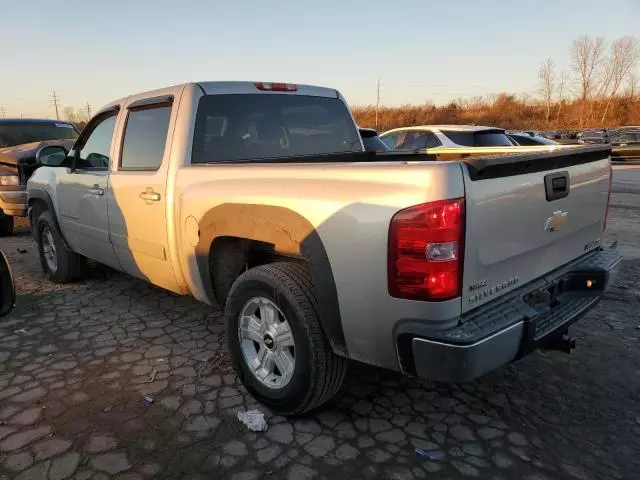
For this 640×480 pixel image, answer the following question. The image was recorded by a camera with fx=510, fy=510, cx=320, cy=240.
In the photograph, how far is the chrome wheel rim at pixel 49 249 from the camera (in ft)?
18.5

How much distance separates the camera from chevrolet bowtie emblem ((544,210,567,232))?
271cm

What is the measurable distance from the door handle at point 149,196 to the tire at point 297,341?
3.39 ft

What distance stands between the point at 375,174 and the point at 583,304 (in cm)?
166

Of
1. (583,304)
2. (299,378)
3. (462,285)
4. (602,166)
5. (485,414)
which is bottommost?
(485,414)

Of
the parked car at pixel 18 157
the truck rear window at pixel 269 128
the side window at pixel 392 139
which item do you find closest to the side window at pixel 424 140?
the side window at pixel 392 139

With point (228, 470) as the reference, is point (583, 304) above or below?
above

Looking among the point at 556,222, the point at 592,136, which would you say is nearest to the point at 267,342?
the point at 556,222

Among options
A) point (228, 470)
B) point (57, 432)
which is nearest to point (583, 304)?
point (228, 470)

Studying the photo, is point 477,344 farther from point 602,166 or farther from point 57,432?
point 57,432

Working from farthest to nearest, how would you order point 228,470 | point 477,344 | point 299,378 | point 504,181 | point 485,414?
point 485,414 → point 299,378 → point 228,470 → point 504,181 → point 477,344

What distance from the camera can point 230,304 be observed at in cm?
312

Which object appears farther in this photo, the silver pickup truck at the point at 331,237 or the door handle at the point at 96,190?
the door handle at the point at 96,190

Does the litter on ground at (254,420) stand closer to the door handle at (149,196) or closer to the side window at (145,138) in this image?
the door handle at (149,196)

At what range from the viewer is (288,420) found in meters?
2.95
